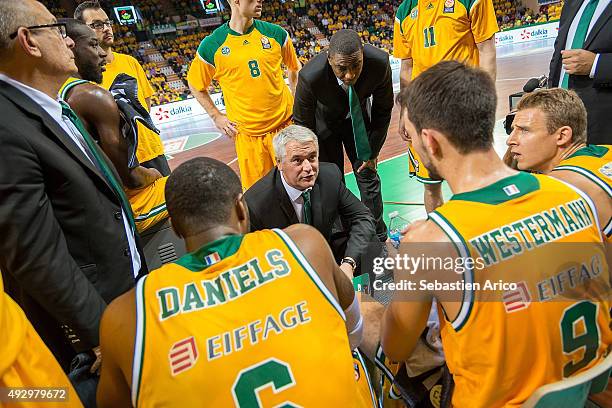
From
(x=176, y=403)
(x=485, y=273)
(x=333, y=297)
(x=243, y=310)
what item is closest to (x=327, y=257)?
(x=333, y=297)

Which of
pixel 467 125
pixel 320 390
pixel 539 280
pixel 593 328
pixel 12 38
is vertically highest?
pixel 12 38

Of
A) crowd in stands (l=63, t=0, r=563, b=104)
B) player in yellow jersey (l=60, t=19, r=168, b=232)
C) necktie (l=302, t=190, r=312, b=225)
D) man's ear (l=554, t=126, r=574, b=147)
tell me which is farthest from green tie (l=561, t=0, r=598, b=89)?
crowd in stands (l=63, t=0, r=563, b=104)

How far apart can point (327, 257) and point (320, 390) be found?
1.25 ft

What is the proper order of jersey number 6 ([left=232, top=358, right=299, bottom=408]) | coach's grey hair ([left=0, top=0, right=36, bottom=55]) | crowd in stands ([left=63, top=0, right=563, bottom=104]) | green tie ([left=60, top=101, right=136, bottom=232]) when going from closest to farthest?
1. jersey number 6 ([left=232, top=358, right=299, bottom=408])
2. coach's grey hair ([left=0, top=0, right=36, bottom=55])
3. green tie ([left=60, top=101, right=136, bottom=232])
4. crowd in stands ([left=63, top=0, right=563, bottom=104])

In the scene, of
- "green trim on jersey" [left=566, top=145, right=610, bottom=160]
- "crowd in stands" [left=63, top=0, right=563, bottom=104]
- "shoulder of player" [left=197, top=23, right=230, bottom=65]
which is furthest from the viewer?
"crowd in stands" [left=63, top=0, right=563, bottom=104]

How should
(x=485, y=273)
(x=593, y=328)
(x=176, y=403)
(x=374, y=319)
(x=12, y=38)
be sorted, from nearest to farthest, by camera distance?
(x=176, y=403) < (x=485, y=273) < (x=593, y=328) < (x=12, y=38) < (x=374, y=319)

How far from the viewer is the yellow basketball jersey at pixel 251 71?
12.3ft

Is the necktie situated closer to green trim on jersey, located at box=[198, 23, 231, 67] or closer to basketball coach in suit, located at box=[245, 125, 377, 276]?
basketball coach in suit, located at box=[245, 125, 377, 276]

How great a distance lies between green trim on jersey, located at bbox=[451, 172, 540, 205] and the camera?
1.21 metres

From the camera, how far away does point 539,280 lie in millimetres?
1163

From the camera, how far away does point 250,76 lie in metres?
3.77

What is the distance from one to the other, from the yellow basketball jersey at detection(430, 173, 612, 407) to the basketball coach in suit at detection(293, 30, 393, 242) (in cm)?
211

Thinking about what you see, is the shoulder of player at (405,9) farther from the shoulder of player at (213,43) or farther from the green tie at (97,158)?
the green tie at (97,158)

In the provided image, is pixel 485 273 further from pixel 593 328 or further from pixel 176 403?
pixel 176 403
